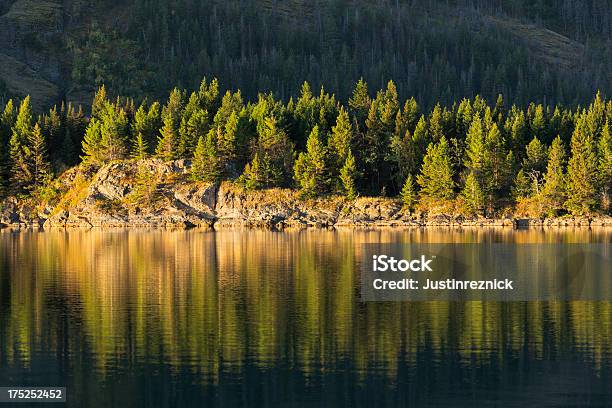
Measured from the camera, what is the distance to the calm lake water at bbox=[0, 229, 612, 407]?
53.3 m

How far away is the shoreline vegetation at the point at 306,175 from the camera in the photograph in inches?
7087

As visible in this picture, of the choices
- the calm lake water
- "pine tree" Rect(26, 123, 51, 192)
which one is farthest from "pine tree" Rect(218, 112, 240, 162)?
the calm lake water

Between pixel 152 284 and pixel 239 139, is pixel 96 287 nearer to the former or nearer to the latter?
pixel 152 284

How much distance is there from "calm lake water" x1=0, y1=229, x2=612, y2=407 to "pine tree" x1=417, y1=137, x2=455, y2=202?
256 feet

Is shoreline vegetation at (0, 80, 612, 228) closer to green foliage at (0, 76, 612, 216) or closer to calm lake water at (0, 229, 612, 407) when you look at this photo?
green foliage at (0, 76, 612, 216)

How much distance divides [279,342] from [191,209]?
120976 millimetres

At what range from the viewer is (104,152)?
637ft

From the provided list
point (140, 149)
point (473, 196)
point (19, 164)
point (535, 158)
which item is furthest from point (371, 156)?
point (19, 164)

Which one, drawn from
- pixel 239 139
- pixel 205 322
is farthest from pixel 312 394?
pixel 239 139

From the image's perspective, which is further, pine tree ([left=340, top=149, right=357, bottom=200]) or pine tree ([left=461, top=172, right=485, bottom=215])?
pine tree ([left=340, top=149, right=357, bottom=200])

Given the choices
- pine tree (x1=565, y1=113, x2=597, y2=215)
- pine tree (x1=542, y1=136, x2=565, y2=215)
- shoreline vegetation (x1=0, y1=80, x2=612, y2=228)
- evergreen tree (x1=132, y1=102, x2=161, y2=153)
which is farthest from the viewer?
evergreen tree (x1=132, y1=102, x2=161, y2=153)

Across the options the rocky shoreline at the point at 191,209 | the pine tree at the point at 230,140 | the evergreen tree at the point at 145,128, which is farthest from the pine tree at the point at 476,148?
the evergreen tree at the point at 145,128

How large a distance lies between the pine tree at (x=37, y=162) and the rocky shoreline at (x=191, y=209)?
10.8ft

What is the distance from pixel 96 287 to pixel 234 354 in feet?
108
